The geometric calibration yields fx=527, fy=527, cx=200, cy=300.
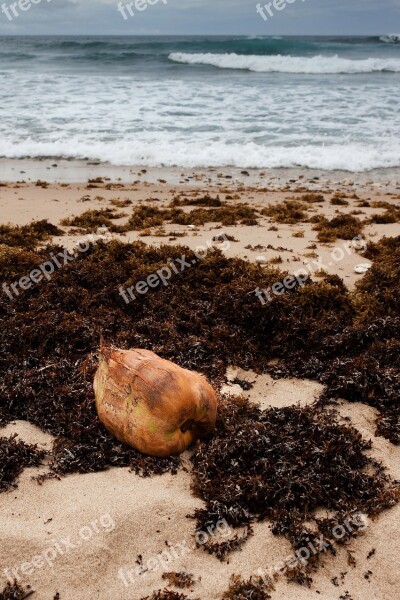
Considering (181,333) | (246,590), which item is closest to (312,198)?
(181,333)

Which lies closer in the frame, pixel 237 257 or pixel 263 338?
pixel 263 338

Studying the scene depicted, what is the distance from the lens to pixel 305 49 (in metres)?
46.4

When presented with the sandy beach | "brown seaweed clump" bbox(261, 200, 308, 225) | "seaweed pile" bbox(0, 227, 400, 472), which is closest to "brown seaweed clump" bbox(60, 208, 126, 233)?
"seaweed pile" bbox(0, 227, 400, 472)

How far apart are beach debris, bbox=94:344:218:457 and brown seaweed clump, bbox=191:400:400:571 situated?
0.56 feet

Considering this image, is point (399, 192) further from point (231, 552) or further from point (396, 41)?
point (396, 41)

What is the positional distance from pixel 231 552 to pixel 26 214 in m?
7.09

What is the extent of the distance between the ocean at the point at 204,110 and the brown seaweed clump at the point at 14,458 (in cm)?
1162

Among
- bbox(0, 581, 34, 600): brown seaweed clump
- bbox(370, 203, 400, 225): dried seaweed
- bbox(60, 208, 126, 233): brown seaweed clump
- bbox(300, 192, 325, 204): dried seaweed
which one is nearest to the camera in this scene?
bbox(0, 581, 34, 600): brown seaweed clump

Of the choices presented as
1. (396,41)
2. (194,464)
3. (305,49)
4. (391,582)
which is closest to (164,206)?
(194,464)

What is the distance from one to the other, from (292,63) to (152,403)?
40150 millimetres

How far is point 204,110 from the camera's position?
67.3 ft

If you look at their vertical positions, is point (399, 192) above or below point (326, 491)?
below

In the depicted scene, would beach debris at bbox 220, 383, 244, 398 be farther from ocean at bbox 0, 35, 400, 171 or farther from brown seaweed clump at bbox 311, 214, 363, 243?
ocean at bbox 0, 35, 400, 171

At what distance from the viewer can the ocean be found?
14.5 meters
